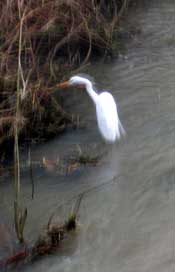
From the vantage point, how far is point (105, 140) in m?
7.30

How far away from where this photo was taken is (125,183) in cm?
659

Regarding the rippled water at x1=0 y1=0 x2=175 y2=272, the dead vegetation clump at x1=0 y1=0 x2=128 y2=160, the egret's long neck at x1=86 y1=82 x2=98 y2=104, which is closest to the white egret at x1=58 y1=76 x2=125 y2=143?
the egret's long neck at x1=86 y1=82 x2=98 y2=104

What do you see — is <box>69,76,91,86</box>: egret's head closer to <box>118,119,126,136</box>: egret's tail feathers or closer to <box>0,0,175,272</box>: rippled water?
<box>0,0,175,272</box>: rippled water

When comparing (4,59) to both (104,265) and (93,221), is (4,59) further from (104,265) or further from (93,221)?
(104,265)

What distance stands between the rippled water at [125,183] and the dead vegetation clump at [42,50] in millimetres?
284

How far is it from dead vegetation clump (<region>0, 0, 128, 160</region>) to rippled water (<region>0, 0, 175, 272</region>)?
0.28 meters

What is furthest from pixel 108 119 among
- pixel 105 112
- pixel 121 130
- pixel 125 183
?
pixel 125 183

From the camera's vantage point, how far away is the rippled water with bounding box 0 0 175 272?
5605 mm

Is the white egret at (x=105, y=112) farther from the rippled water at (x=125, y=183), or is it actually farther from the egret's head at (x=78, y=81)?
the rippled water at (x=125, y=183)

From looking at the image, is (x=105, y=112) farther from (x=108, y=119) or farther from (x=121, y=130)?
(x=121, y=130)

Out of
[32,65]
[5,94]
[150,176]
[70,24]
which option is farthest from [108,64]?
[150,176]

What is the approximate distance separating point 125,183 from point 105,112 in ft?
3.43

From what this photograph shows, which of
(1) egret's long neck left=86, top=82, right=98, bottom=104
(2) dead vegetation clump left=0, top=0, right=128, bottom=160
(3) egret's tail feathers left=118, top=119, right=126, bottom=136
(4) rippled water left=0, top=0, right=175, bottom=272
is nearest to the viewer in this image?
(4) rippled water left=0, top=0, right=175, bottom=272

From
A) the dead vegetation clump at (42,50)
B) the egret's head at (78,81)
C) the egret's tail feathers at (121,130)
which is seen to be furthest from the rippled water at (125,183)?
the egret's head at (78,81)
